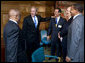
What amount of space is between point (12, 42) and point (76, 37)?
1.06 meters

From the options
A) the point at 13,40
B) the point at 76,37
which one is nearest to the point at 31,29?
the point at 13,40

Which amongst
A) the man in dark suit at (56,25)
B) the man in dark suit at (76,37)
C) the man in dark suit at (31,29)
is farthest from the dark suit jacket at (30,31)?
the man in dark suit at (76,37)

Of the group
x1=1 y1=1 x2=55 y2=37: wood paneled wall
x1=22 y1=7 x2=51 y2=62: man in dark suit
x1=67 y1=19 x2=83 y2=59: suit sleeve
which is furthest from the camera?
x1=1 y1=1 x2=55 y2=37: wood paneled wall

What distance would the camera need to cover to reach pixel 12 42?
257cm

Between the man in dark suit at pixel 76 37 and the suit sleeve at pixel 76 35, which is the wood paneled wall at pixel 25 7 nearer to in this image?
the man in dark suit at pixel 76 37

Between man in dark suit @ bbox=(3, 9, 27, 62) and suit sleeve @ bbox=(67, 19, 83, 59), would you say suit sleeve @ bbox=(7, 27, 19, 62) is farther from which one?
suit sleeve @ bbox=(67, 19, 83, 59)

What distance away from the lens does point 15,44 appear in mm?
2613

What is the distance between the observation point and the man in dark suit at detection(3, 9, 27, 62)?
2.56 metres

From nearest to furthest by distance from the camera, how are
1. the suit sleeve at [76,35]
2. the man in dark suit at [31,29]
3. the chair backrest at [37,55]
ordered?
the chair backrest at [37,55], the suit sleeve at [76,35], the man in dark suit at [31,29]

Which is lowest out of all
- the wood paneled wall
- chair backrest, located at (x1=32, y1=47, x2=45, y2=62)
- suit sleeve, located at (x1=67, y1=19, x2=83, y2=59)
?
chair backrest, located at (x1=32, y1=47, x2=45, y2=62)

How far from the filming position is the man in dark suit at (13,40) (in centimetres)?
256

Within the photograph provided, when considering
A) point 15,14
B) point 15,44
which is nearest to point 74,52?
point 15,44

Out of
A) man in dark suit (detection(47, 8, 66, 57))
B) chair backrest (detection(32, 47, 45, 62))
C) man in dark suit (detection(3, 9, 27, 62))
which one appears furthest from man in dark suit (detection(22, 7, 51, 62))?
chair backrest (detection(32, 47, 45, 62))

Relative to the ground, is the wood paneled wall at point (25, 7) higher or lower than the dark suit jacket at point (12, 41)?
higher
